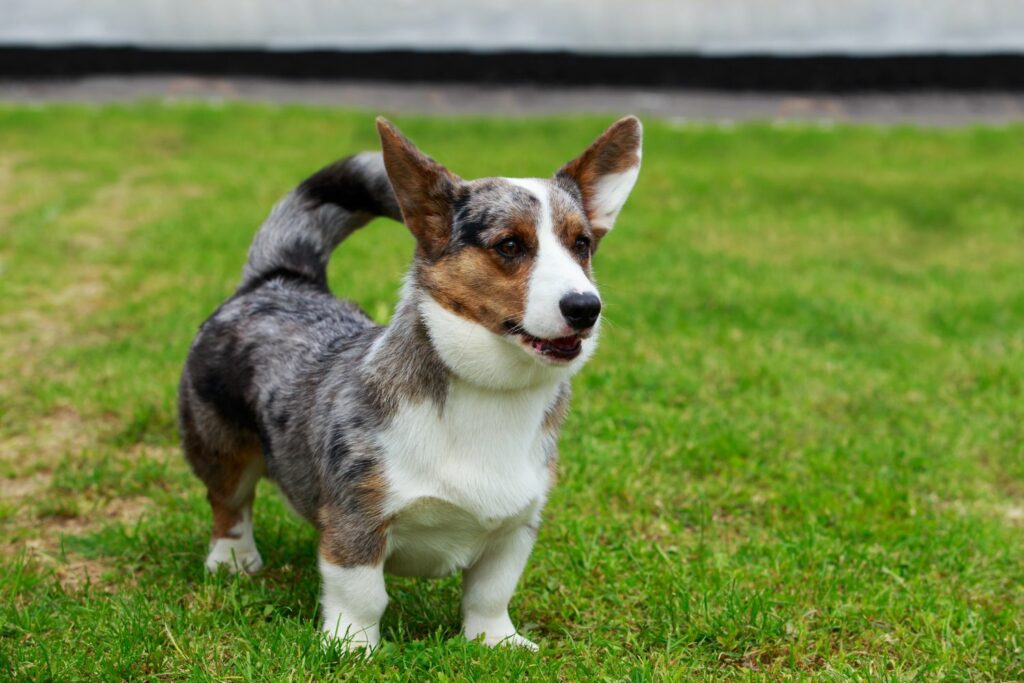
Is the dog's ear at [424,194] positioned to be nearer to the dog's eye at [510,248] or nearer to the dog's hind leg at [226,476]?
the dog's eye at [510,248]

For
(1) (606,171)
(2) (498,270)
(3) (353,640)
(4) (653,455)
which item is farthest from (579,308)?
(4) (653,455)

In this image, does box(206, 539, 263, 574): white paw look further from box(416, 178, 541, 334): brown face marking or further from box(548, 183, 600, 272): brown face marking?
box(548, 183, 600, 272): brown face marking

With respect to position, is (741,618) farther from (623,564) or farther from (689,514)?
(689,514)

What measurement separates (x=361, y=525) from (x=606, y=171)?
52.7 inches

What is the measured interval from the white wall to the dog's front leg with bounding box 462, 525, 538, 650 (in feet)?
40.1

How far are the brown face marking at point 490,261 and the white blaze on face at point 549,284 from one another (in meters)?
0.02

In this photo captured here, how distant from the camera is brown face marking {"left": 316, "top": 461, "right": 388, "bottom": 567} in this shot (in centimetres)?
329

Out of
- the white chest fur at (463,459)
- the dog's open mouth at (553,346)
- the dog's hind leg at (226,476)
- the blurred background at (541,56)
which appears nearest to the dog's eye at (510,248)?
the dog's open mouth at (553,346)

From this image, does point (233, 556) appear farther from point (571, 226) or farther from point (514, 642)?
point (571, 226)

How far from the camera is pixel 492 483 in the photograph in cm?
326

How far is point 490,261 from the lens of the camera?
10.4ft

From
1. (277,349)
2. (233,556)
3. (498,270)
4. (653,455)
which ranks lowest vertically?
(653,455)

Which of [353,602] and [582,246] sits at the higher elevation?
[582,246]

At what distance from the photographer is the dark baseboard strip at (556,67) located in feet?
48.4
